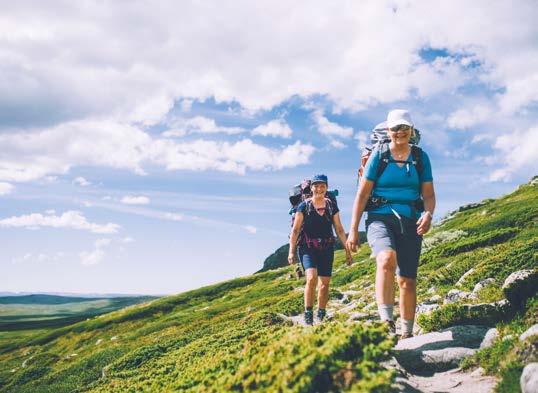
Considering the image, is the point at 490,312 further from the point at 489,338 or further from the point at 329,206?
the point at 329,206

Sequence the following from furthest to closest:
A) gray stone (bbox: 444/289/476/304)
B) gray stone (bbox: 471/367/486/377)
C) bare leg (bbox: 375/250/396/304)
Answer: gray stone (bbox: 444/289/476/304)
bare leg (bbox: 375/250/396/304)
gray stone (bbox: 471/367/486/377)

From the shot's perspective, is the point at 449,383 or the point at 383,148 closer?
the point at 449,383

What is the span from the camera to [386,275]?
7.79 metres

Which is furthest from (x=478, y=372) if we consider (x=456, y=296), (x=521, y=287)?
(x=456, y=296)

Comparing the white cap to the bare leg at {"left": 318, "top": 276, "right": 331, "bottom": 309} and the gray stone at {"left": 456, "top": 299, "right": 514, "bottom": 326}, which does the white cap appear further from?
the bare leg at {"left": 318, "top": 276, "right": 331, "bottom": 309}

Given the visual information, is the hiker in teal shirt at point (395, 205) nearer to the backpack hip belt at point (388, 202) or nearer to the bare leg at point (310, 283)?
the backpack hip belt at point (388, 202)

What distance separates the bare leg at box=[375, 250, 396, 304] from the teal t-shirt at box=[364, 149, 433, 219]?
2.47 feet

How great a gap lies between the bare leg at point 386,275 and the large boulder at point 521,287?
7.81 feet

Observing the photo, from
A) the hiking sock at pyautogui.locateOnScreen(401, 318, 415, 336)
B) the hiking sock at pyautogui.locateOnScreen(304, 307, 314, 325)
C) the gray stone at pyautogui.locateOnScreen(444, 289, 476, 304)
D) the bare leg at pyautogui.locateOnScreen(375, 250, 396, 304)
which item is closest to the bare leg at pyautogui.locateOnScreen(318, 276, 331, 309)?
the hiking sock at pyautogui.locateOnScreen(304, 307, 314, 325)

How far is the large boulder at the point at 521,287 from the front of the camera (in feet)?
27.8

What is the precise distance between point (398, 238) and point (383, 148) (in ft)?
4.94

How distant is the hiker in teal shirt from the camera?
7887mm

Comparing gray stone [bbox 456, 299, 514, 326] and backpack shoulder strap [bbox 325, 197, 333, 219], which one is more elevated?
backpack shoulder strap [bbox 325, 197, 333, 219]

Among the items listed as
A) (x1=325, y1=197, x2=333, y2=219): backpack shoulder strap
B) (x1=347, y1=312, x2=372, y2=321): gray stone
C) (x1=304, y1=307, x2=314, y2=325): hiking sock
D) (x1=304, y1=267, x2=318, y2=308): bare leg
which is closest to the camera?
(x1=304, y1=267, x2=318, y2=308): bare leg
